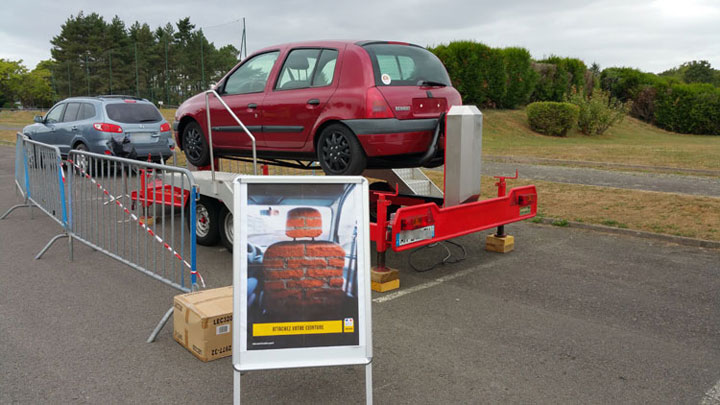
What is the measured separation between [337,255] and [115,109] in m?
11.9

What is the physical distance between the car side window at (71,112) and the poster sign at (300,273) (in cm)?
1248

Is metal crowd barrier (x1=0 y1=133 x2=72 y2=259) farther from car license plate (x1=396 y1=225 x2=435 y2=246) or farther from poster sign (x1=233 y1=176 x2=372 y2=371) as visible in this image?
poster sign (x1=233 y1=176 x2=372 y2=371)

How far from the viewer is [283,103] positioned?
653cm

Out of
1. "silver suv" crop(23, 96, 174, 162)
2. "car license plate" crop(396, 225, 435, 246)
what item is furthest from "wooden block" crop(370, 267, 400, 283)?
"silver suv" crop(23, 96, 174, 162)

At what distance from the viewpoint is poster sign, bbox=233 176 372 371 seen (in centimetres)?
321

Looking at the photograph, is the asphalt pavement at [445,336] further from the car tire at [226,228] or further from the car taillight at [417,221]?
the car taillight at [417,221]

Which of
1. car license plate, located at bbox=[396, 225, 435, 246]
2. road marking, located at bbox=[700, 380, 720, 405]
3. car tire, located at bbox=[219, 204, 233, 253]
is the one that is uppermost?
car license plate, located at bbox=[396, 225, 435, 246]

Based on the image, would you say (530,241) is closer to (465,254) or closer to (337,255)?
(465,254)

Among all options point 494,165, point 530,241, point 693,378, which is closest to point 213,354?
point 693,378

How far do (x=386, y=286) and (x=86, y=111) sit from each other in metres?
11.1

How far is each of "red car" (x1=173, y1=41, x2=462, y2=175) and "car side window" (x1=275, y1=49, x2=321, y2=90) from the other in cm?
1

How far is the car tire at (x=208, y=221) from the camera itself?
697 centimetres

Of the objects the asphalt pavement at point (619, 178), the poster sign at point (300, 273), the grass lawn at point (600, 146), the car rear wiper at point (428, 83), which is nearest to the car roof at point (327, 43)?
the car rear wiper at point (428, 83)

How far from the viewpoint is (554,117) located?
88.7 feet
